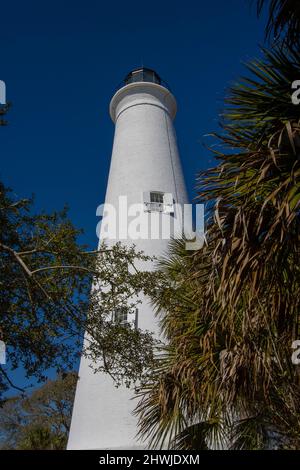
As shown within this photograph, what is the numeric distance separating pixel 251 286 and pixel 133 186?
34.6ft

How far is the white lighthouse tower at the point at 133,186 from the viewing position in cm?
1096

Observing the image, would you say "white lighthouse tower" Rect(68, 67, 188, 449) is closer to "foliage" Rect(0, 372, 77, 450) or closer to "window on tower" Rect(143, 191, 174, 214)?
"window on tower" Rect(143, 191, 174, 214)

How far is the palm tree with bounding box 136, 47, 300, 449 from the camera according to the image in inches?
173

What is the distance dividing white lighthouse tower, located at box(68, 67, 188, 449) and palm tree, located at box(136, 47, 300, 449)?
285 cm

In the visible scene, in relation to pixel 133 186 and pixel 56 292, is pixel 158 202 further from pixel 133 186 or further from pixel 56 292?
pixel 56 292

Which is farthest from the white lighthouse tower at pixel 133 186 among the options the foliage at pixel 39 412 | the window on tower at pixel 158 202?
the foliage at pixel 39 412

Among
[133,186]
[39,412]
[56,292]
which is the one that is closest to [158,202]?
[133,186]

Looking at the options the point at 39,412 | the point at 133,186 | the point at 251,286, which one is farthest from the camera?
the point at 39,412

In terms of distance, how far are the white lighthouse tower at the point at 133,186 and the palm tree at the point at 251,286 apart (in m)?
2.85

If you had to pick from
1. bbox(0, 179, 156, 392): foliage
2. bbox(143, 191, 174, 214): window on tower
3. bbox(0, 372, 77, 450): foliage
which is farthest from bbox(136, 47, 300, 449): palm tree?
bbox(0, 372, 77, 450): foliage

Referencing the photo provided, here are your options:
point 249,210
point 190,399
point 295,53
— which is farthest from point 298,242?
point 190,399

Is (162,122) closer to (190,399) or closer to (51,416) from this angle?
(190,399)

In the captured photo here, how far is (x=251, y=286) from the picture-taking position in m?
4.44

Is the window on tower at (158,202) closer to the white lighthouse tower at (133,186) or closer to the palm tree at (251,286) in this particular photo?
the white lighthouse tower at (133,186)
